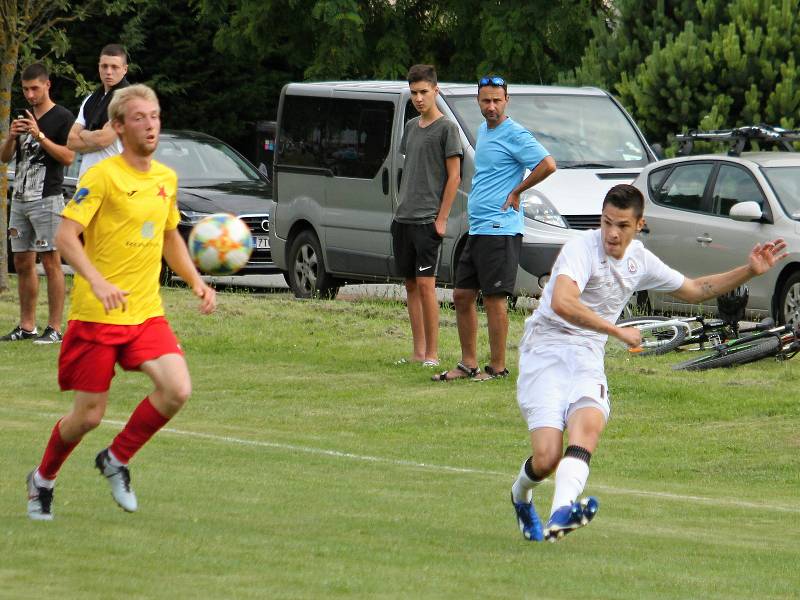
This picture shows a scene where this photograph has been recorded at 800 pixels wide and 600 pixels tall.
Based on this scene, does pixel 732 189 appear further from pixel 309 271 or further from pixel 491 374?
pixel 309 271

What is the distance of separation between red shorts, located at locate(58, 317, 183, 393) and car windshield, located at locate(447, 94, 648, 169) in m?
9.80

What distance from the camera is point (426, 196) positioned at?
13469 mm

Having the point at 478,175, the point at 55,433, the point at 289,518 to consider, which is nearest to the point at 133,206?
the point at 55,433

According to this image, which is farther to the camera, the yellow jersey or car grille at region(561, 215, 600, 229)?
car grille at region(561, 215, 600, 229)

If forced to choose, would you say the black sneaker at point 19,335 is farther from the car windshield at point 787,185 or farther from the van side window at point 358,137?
the car windshield at point 787,185

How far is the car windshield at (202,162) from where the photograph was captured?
861 inches

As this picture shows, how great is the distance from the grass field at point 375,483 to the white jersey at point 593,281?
0.91 meters

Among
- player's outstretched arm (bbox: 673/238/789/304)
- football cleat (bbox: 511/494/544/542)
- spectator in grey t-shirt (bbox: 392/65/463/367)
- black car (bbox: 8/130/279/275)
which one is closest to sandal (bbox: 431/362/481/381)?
spectator in grey t-shirt (bbox: 392/65/463/367)

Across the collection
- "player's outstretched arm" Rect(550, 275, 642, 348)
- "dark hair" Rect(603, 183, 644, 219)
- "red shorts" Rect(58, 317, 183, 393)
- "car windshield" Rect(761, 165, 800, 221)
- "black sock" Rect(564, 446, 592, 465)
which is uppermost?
"dark hair" Rect(603, 183, 644, 219)

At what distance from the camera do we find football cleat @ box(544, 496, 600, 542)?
23.8 feet

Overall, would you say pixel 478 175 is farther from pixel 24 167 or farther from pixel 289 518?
pixel 289 518

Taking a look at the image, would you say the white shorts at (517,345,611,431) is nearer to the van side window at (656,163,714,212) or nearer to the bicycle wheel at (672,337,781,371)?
the bicycle wheel at (672,337,781,371)

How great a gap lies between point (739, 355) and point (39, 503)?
23.3 ft

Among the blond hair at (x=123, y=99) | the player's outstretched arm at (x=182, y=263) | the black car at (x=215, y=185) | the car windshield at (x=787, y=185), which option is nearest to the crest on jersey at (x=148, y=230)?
the player's outstretched arm at (x=182, y=263)
